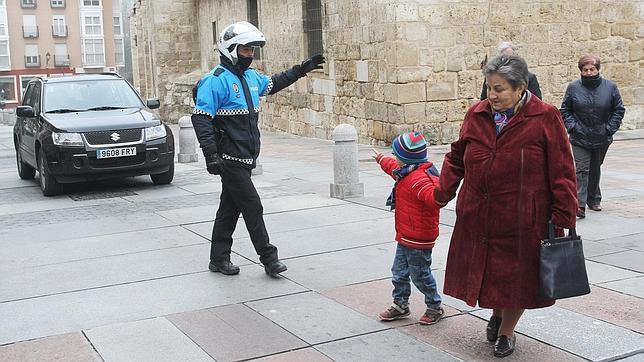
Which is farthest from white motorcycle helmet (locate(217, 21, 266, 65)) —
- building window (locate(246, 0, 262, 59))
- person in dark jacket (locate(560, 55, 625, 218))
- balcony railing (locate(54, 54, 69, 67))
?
balcony railing (locate(54, 54, 69, 67))

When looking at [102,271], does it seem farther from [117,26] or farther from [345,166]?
[117,26]

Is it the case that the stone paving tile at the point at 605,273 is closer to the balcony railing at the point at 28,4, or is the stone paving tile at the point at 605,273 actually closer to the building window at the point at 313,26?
the building window at the point at 313,26

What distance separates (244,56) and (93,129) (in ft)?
16.4

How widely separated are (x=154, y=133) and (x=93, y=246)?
11.9ft

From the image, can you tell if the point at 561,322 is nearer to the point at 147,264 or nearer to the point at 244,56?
the point at 244,56

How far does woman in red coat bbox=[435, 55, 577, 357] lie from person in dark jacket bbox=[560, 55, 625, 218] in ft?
13.2

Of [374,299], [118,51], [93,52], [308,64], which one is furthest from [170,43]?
[118,51]

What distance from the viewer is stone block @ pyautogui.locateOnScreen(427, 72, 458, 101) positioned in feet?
46.5

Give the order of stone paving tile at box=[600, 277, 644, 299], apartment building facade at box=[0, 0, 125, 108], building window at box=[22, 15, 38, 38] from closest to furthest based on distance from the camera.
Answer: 1. stone paving tile at box=[600, 277, 644, 299]
2. apartment building facade at box=[0, 0, 125, 108]
3. building window at box=[22, 15, 38, 38]

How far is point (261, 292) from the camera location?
5.59 m

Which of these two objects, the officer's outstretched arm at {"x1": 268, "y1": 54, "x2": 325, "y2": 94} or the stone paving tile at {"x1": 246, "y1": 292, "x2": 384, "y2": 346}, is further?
the officer's outstretched arm at {"x1": 268, "y1": 54, "x2": 325, "y2": 94}

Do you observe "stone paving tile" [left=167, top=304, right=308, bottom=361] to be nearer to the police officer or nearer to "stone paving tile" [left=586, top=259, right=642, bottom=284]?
the police officer

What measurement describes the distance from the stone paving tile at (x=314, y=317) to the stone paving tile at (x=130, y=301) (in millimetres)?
206

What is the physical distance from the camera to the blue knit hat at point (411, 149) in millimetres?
4641
